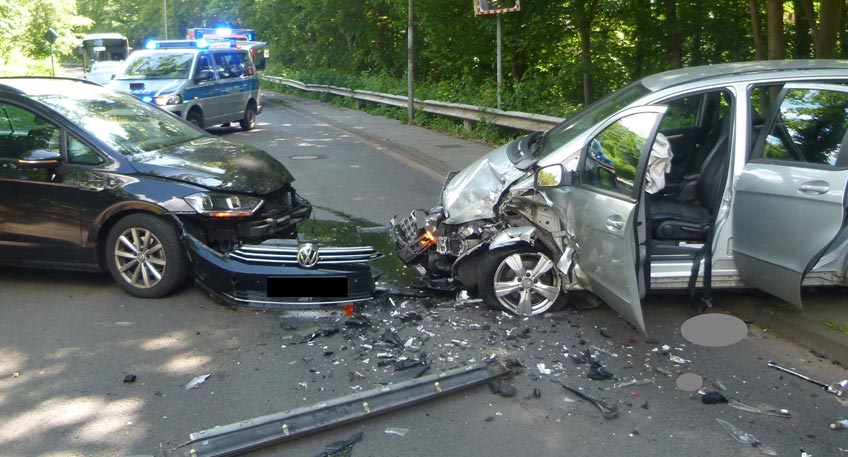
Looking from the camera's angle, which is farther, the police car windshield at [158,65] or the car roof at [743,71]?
the police car windshield at [158,65]

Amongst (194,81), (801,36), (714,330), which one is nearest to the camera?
(714,330)

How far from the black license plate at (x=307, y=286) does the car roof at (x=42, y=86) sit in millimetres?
2969

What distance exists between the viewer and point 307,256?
589 cm

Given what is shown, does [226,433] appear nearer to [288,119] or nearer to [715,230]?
[715,230]

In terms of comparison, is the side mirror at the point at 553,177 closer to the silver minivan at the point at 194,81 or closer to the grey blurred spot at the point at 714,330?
the grey blurred spot at the point at 714,330

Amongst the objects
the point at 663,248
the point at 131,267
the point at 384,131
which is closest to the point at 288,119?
the point at 384,131

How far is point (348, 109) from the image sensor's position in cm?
2717

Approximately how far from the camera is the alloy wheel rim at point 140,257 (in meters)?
6.28

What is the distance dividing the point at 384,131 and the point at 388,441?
15.4 m

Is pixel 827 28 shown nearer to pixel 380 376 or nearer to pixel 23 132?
pixel 380 376

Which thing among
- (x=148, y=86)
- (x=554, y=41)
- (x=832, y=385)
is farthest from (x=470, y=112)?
(x=832, y=385)

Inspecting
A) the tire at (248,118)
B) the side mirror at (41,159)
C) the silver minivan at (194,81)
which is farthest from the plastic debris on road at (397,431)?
the tire at (248,118)

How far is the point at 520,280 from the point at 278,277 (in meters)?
1.80

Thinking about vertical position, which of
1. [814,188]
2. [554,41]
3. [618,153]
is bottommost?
[814,188]
